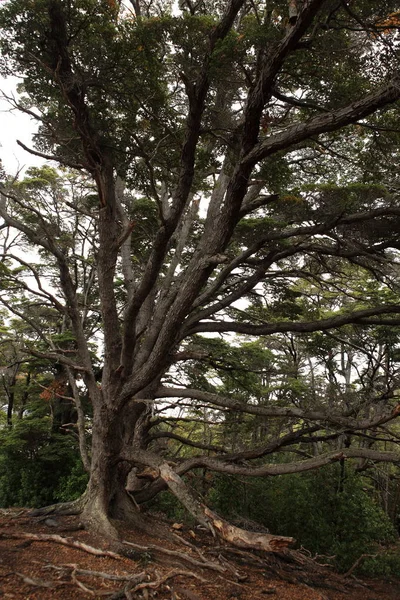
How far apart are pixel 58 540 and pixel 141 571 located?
1.28 m

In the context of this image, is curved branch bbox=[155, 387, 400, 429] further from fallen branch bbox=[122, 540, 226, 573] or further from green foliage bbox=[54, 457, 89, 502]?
green foliage bbox=[54, 457, 89, 502]

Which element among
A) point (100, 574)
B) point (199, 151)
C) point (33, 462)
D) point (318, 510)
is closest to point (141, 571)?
point (100, 574)

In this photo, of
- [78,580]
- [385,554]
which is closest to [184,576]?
[78,580]

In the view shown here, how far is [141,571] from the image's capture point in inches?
185

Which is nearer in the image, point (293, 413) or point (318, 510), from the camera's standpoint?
point (293, 413)

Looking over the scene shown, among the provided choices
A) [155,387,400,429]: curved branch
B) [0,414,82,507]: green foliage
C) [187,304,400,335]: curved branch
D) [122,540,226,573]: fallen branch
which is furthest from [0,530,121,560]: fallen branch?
[0,414,82,507]: green foliage

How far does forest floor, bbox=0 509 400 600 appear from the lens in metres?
4.05

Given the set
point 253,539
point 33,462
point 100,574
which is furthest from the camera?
→ point 33,462

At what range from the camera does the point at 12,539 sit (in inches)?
206

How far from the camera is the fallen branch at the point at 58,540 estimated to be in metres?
4.98

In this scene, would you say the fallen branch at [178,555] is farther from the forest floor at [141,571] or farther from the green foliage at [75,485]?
the green foliage at [75,485]

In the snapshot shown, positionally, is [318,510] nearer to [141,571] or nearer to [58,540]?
[141,571]

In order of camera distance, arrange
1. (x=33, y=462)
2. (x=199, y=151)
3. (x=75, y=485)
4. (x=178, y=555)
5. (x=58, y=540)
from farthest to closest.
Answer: (x=33, y=462), (x=75, y=485), (x=199, y=151), (x=178, y=555), (x=58, y=540)

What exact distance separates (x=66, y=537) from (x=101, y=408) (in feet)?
5.88
